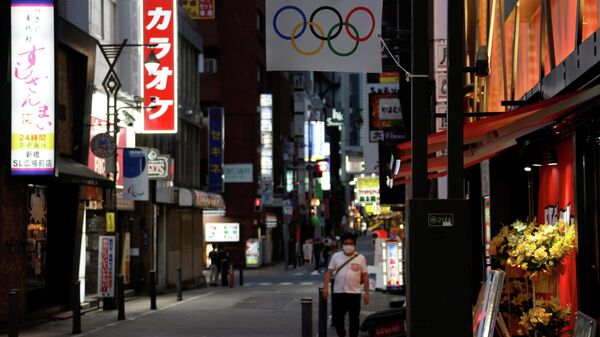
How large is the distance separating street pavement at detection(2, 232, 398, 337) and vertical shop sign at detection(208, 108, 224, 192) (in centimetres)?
1475

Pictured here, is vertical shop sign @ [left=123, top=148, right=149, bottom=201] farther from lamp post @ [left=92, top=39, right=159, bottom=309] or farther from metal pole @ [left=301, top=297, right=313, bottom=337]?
metal pole @ [left=301, top=297, right=313, bottom=337]

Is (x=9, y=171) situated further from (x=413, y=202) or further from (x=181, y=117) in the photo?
(x=181, y=117)

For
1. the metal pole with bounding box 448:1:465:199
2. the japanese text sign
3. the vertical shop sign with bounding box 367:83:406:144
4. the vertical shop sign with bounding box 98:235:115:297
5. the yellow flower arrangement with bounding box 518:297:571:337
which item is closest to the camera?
the metal pole with bounding box 448:1:465:199

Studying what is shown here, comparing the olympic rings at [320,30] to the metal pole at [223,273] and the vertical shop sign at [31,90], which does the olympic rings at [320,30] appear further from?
the metal pole at [223,273]

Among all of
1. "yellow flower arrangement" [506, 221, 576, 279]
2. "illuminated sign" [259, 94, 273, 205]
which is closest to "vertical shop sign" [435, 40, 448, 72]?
"yellow flower arrangement" [506, 221, 576, 279]

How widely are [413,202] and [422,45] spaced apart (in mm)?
1460

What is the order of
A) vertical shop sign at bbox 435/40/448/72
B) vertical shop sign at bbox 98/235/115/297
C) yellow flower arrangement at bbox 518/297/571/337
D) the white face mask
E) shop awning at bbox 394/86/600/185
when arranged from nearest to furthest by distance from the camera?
1. shop awning at bbox 394/86/600/185
2. yellow flower arrangement at bbox 518/297/571/337
3. the white face mask
4. vertical shop sign at bbox 435/40/448/72
5. vertical shop sign at bbox 98/235/115/297

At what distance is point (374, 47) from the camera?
435 inches

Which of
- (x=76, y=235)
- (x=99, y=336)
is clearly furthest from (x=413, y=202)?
(x=76, y=235)

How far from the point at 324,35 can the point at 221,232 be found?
53.6m

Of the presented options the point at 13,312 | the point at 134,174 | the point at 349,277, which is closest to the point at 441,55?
the point at 349,277

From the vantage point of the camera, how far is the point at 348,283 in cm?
1712

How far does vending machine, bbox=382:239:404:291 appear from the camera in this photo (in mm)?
32969

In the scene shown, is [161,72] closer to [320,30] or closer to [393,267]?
[393,267]
